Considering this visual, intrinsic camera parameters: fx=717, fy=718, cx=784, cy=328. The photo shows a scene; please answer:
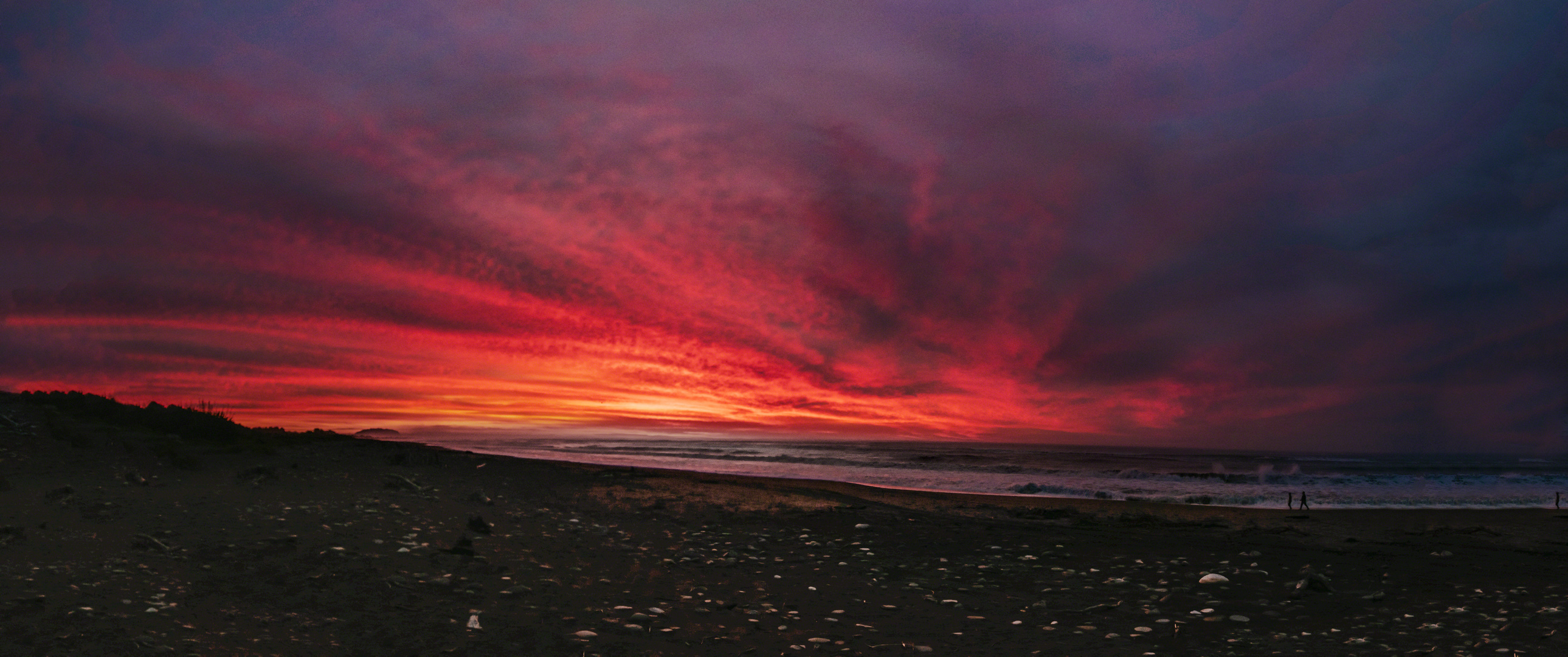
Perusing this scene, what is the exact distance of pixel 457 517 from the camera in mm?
10977

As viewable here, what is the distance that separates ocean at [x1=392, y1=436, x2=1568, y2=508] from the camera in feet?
78.0

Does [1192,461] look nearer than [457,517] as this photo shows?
No

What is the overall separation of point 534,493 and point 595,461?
17.8 m

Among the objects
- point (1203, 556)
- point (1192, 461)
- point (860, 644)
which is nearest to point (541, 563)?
point (860, 644)

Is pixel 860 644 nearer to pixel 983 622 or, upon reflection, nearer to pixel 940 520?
pixel 983 622

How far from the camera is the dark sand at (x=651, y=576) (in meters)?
6.27

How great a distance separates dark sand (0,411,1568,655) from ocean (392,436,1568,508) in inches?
390

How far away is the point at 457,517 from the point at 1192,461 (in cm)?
5754

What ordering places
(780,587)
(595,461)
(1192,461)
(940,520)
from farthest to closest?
(1192,461)
(595,461)
(940,520)
(780,587)

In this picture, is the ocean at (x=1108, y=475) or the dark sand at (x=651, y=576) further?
the ocean at (x=1108, y=475)

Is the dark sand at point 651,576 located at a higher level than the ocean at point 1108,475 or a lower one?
higher

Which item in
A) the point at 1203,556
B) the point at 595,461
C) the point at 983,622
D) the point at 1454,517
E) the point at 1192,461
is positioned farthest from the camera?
the point at 1192,461

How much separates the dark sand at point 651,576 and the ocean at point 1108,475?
32.5ft

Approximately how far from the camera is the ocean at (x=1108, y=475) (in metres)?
23.8
